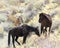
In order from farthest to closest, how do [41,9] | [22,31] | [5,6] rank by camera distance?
[5,6] → [41,9] → [22,31]

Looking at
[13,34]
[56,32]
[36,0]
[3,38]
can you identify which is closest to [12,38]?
[13,34]

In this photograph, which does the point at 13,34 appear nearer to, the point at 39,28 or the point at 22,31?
the point at 22,31

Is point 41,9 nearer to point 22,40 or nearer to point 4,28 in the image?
point 4,28

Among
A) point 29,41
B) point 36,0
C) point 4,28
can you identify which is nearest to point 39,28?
point 29,41

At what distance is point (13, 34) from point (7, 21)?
269 centimetres

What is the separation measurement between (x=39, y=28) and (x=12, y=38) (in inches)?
45.0

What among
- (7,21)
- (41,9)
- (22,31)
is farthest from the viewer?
(41,9)

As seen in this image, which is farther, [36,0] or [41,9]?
[36,0]

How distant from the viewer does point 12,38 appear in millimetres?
9969

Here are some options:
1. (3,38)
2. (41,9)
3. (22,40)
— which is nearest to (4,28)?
(3,38)

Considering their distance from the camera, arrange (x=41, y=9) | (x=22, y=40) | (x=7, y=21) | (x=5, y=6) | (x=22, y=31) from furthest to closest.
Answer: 1. (x=5, y=6)
2. (x=41, y=9)
3. (x=7, y=21)
4. (x=22, y=40)
5. (x=22, y=31)

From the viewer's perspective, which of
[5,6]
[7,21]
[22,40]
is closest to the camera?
[22,40]

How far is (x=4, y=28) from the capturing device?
11672mm

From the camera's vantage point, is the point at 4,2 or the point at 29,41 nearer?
the point at 29,41
